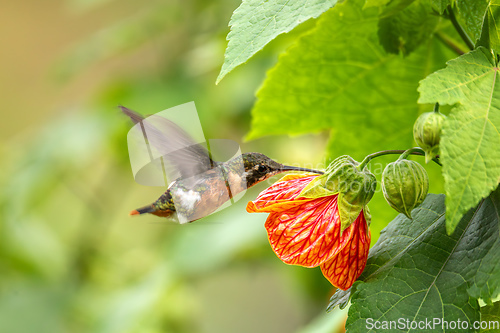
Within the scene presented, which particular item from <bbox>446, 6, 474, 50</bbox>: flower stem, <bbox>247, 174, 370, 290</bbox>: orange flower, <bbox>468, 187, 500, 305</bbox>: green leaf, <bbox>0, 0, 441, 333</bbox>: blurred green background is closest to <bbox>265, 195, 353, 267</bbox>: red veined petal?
<bbox>247, 174, 370, 290</bbox>: orange flower

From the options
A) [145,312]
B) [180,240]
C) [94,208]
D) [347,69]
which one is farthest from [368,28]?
[94,208]

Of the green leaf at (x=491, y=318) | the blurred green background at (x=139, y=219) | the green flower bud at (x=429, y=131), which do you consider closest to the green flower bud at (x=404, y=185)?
the green flower bud at (x=429, y=131)

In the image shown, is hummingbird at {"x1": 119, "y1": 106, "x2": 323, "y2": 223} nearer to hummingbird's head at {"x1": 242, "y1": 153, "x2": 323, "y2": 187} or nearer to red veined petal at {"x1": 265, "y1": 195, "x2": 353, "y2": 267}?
hummingbird's head at {"x1": 242, "y1": 153, "x2": 323, "y2": 187}

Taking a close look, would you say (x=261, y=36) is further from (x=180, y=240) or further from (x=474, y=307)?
(x=180, y=240)

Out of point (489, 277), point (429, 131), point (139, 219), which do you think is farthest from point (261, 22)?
point (139, 219)

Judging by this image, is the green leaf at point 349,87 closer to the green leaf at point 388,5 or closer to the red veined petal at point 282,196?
the green leaf at point 388,5
